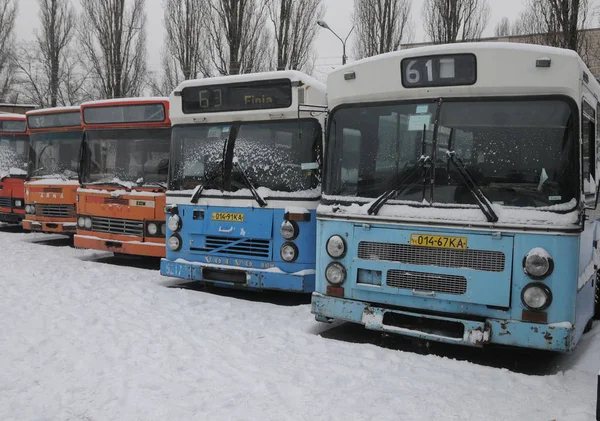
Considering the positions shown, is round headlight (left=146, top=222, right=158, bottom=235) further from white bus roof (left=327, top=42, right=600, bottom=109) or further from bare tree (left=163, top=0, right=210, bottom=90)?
bare tree (left=163, top=0, right=210, bottom=90)

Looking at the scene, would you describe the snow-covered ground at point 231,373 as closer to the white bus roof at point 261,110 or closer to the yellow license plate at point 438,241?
the yellow license plate at point 438,241

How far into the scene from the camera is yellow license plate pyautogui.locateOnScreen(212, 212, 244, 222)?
8070 millimetres

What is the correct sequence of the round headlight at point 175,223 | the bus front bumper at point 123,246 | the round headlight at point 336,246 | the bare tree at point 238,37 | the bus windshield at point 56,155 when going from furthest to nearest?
the bare tree at point 238,37
the bus windshield at point 56,155
the bus front bumper at point 123,246
the round headlight at point 175,223
the round headlight at point 336,246

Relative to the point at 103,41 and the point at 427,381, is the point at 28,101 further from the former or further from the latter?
the point at 427,381

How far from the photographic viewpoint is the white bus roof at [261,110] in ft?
25.6

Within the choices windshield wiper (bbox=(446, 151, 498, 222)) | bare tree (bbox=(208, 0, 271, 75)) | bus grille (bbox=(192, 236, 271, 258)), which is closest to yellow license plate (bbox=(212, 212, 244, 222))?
bus grille (bbox=(192, 236, 271, 258))

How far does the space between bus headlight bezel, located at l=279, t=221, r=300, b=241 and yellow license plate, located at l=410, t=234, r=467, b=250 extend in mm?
2255

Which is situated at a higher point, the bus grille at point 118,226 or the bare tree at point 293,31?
the bare tree at point 293,31

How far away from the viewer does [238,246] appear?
814 centimetres

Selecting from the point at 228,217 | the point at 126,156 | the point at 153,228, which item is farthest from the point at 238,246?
the point at 126,156

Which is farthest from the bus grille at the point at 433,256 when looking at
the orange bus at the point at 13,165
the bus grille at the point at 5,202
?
the bus grille at the point at 5,202

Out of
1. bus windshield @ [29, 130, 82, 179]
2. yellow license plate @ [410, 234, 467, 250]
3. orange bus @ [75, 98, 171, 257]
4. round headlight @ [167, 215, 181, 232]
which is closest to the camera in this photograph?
yellow license plate @ [410, 234, 467, 250]

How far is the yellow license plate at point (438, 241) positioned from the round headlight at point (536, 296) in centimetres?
64

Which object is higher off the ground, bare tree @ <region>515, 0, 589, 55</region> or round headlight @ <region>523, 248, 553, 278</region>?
bare tree @ <region>515, 0, 589, 55</region>
